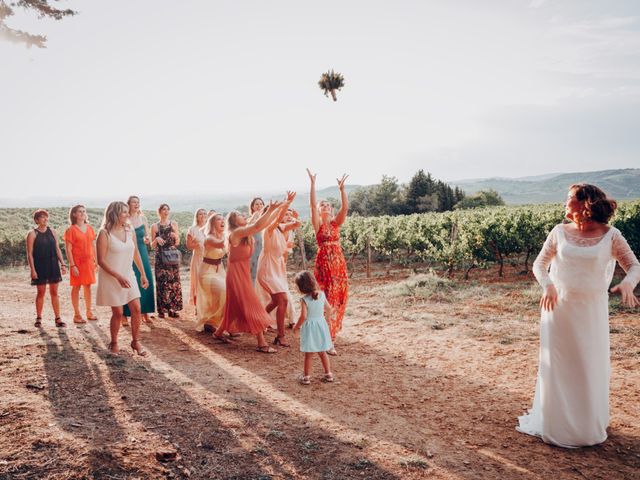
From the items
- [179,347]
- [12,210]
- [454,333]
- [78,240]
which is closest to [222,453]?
[179,347]

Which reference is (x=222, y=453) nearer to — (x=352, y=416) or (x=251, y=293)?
(x=352, y=416)

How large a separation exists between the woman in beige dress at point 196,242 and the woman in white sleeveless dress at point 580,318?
17.9ft

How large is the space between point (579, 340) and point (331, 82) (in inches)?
254

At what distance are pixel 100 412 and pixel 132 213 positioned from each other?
4333 millimetres

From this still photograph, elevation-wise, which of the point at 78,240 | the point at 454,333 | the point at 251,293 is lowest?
the point at 454,333

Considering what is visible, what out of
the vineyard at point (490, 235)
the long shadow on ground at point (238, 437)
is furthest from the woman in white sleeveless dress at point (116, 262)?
the vineyard at point (490, 235)

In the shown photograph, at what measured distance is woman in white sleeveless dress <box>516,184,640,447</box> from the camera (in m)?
3.59

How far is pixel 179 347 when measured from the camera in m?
6.38

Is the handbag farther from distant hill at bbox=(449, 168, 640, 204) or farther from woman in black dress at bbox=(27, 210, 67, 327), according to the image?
distant hill at bbox=(449, 168, 640, 204)

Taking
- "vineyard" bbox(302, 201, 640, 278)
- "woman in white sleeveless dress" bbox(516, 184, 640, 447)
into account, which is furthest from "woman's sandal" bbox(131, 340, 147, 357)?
"vineyard" bbox(302, 201, 640, 278)

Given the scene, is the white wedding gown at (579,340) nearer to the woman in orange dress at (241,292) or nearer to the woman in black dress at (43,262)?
the woman in orange dress at (241,292)

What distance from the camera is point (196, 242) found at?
7.70 metres

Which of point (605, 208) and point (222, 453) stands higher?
point (605, 208)

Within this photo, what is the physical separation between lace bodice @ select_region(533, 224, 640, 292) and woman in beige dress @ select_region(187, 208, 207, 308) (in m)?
5.44
